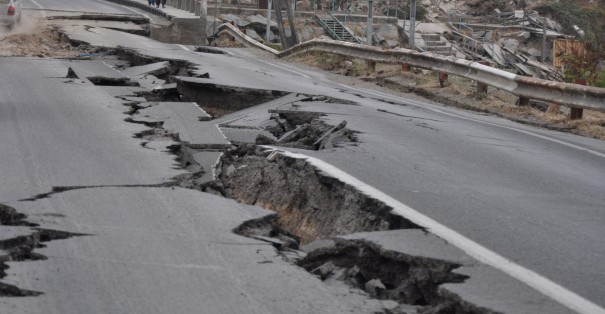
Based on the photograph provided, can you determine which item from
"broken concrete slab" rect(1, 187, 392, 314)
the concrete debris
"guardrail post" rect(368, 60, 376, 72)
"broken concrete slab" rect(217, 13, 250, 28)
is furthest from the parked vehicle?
the concrete debris

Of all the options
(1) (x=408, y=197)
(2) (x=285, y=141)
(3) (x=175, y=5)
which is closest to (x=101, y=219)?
(1) (x=408, y=197)

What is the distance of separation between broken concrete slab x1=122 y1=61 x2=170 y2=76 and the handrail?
5.26 metres

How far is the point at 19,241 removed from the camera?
534 cm

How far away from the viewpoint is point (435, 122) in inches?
478

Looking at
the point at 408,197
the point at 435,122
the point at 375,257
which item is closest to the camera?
the point at 375,257

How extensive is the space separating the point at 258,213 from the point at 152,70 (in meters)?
9.98

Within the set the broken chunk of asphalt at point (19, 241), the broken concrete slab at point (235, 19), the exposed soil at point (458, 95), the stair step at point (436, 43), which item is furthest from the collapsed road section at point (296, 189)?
the broken concrete slab at point (235, 19)

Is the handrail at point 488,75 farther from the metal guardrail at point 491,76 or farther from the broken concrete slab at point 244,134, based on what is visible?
the broken concrete slab at point 244,134

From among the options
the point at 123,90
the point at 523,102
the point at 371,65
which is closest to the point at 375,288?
the point at 123,90

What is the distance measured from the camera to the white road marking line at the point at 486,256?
184 inches

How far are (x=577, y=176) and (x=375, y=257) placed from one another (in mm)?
4105

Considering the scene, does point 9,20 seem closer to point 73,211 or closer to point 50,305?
point 73,211

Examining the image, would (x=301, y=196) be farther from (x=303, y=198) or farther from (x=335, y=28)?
(x=335, y=28)

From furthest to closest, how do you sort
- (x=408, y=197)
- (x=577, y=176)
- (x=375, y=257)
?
(x=577, y=176) < (x=408, y=197) < (x=375, y=257)
